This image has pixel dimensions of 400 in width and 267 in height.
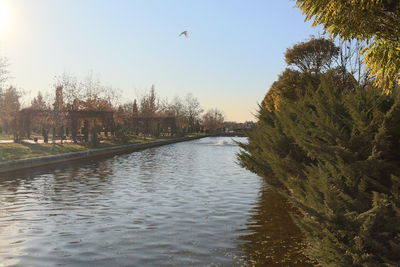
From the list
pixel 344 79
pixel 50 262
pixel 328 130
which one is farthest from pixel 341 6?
pixel 344 79

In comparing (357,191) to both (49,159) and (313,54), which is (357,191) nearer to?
(49,159)

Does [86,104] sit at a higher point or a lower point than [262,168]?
higher

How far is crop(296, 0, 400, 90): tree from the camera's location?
6.69m

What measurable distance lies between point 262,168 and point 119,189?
5696 millimetres

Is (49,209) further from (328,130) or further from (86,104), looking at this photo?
(86,104)

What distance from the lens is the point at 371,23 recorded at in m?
7.06

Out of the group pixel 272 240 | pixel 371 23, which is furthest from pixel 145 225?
pixel 371 23

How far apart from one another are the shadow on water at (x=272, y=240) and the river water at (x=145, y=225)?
1 cm

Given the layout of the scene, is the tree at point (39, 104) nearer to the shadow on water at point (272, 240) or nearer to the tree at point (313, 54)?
the tree at point (313, 54)

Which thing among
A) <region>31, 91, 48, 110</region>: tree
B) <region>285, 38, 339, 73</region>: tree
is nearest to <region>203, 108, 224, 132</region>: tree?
<region>31, 91, 48, 110</region>: tree

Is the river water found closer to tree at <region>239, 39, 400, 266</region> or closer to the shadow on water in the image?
the shadow on water

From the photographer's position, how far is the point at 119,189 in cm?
1298

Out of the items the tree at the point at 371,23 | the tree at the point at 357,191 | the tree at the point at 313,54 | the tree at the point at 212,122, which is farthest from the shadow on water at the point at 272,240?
the tree at the point at 212,122

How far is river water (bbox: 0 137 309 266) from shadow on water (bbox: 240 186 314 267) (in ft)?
0.05
